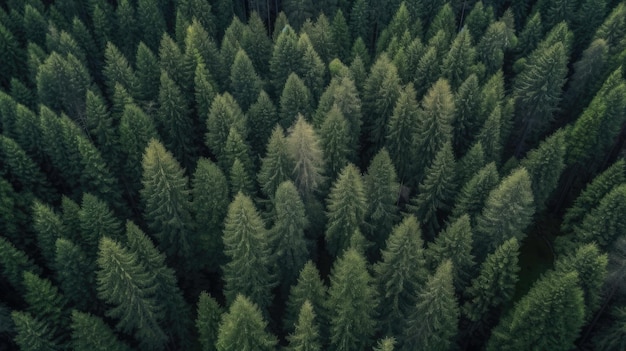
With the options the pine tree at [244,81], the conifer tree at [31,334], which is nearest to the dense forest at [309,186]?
the conifer tree at [31,334]

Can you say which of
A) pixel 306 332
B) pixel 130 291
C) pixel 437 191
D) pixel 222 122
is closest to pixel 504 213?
pixel 437 191

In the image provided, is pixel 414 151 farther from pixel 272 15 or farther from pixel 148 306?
pixel 272 15

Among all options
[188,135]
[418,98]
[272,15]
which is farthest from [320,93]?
[272,15]

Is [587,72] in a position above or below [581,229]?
above

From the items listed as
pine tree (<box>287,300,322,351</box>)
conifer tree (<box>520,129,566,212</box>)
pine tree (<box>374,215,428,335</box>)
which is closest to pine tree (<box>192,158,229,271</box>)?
pine tree (<box>287,300,322,351</box>)

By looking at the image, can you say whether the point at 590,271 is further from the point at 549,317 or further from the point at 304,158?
the point at 304,158

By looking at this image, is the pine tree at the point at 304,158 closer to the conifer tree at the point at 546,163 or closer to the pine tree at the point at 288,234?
the pine tree at the point at 288,234

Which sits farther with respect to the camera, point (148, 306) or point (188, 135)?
point (188, 135)
